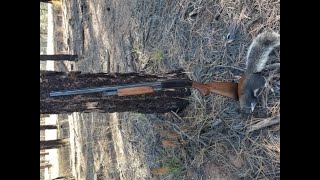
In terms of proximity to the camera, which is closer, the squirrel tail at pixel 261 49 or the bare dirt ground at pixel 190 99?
the squirrel tail at pixel 261 49

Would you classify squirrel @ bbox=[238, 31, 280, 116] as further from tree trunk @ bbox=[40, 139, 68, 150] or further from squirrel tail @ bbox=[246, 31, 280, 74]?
tree trunk @ bbox=[40, 139, 68, 150]

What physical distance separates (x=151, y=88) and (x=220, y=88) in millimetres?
601

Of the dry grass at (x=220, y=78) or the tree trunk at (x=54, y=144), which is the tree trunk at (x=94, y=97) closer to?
the dry grass at (x=220, y=78)

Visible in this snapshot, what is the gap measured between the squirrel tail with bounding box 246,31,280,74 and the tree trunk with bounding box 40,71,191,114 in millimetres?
740

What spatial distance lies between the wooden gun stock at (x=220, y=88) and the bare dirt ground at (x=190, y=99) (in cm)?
17

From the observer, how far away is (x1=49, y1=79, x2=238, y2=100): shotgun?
10.2 ft

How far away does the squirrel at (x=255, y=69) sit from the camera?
318cm

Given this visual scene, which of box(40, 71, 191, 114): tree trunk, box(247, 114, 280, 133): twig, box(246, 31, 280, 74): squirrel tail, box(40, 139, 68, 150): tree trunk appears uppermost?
box(246, 31, 280, 74): squirrel tail

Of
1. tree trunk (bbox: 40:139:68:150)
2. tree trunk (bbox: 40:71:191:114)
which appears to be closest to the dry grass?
tree trunk (bbox: 40:71:191:114)

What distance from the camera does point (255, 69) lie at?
3256 millimetres

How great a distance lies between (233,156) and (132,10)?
2.55 metres

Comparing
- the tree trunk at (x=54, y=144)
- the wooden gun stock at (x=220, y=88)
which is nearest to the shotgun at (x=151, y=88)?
the wooden gun stock at (x=220, y=88)

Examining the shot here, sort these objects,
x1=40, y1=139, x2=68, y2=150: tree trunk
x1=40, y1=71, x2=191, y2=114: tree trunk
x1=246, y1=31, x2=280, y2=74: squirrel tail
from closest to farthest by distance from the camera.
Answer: x1=40, y1=71, x2=191, y2=114: tree trunk
x1=246, y1=31, x2=280, y2=74: squirrel tail
x1=40, y1=139, x2=68, y2=150: tree trunk

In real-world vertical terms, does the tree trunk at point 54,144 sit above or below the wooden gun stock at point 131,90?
below
